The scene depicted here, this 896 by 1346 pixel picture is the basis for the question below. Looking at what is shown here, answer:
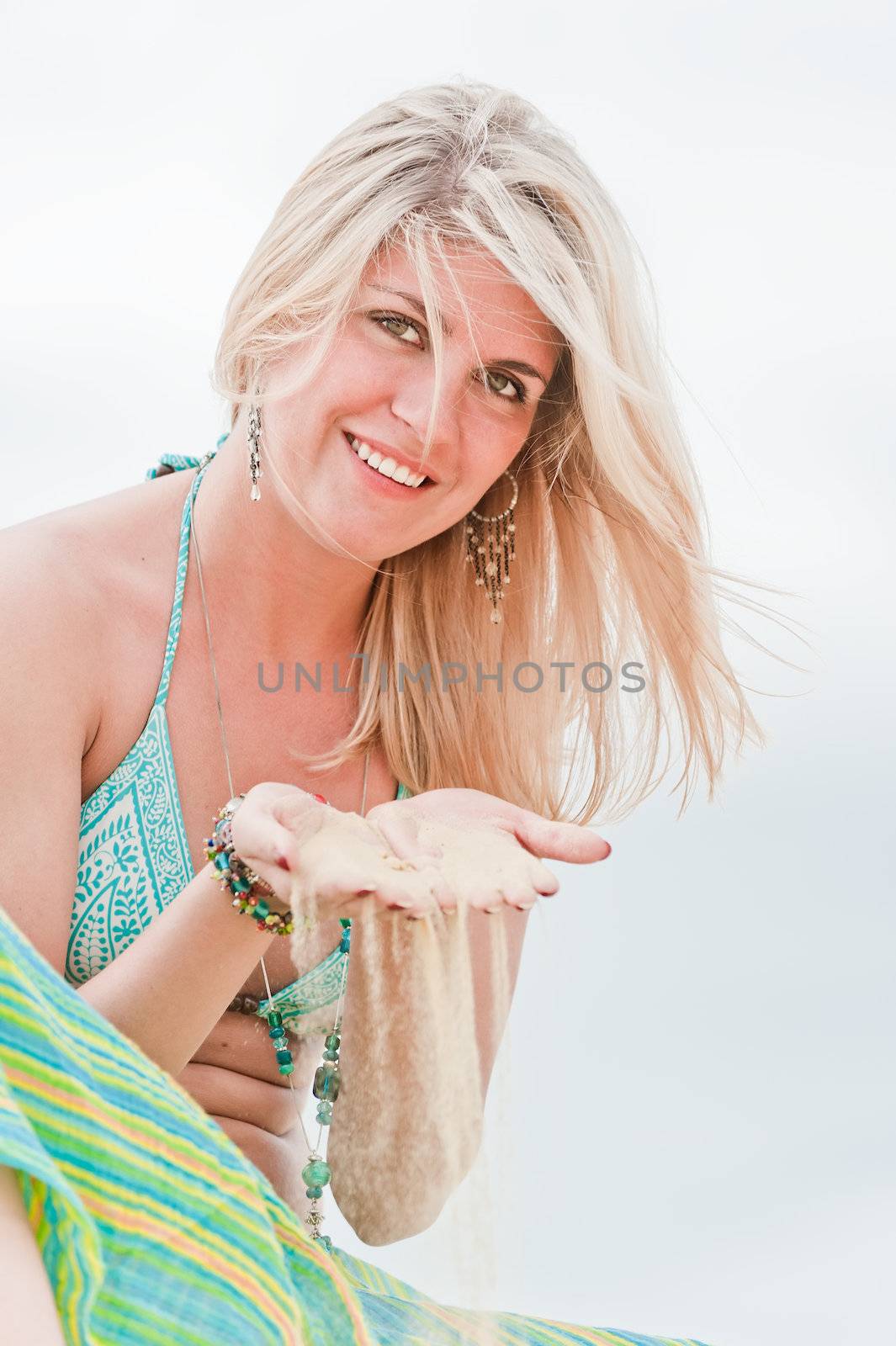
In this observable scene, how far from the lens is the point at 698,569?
199 cm

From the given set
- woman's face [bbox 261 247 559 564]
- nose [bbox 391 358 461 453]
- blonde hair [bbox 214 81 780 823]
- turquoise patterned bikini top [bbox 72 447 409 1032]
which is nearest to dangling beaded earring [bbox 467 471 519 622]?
blonde hair [bbox 214 81 780 823]

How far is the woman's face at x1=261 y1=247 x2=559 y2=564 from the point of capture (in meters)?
1.67

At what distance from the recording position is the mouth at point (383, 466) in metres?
1.71

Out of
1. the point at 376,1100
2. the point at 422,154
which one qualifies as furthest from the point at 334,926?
the point at 422,154

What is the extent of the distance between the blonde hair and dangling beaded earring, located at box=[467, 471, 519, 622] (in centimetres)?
1

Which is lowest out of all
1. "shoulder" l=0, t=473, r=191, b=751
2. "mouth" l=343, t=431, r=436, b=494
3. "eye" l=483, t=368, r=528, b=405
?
"shoulder" l=0, t=473, r=191, b=751

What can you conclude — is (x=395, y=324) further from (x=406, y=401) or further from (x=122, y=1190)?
(x=122, y=1190)

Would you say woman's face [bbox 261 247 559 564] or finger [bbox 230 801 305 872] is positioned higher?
woman's face [bbox 261 247 559 564]

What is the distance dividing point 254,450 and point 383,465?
18 cm

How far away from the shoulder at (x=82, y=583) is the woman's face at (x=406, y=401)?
0.65 feet

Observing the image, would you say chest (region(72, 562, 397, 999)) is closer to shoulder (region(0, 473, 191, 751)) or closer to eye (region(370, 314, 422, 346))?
shoulder (region(0, 473, 191, 751))

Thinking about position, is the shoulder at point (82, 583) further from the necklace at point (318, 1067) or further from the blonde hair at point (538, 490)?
the blonde hair at point (538, 490)

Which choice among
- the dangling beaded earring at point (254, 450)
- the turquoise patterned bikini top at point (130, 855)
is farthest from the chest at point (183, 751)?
the dangling beaded earring at point (254, 450)

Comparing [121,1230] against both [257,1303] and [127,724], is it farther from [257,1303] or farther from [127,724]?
[127,724]
